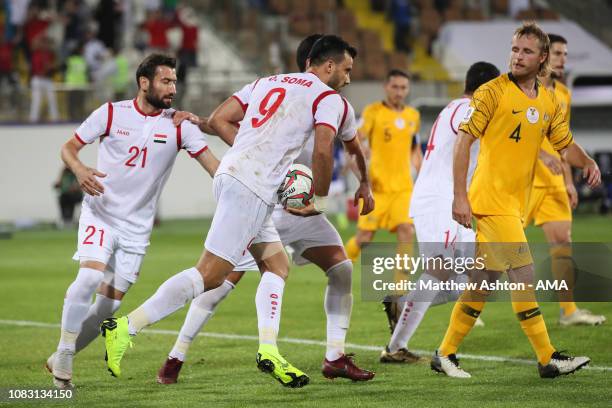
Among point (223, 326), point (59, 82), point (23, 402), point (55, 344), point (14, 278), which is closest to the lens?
point (23, 402)

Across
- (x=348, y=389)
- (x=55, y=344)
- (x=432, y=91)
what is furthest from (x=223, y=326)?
(x=432, y=91)

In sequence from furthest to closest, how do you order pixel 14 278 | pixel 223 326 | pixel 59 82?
1. pixel 59 82
2. pixel 14 278
3. pixel 223 326

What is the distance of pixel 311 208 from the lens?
755cm

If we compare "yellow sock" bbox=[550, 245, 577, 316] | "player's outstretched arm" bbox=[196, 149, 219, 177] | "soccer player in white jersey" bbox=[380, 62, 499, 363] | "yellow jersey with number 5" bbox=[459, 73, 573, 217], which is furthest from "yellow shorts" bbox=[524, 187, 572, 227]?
"player's outstretched arm" bbox=[196, 149, 219, 177]

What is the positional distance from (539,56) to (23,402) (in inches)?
152

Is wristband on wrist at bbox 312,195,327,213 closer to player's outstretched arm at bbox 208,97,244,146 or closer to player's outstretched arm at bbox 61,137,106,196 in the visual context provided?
player's outstretched arm at bbox 208,97,244,146

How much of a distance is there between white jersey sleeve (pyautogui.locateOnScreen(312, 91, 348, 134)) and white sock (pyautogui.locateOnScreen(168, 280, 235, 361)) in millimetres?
1470

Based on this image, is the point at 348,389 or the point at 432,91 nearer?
the point at 348,389

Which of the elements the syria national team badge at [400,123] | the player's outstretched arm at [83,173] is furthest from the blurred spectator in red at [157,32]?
the player's outstretched arm at [83,173]

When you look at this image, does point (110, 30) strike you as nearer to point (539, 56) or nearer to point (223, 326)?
point (223, 326)

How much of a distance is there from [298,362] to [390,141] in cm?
494

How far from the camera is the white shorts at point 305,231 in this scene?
26.8 ft

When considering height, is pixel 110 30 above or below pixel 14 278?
above

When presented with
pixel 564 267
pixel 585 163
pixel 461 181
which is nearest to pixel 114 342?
pixel 461 181
